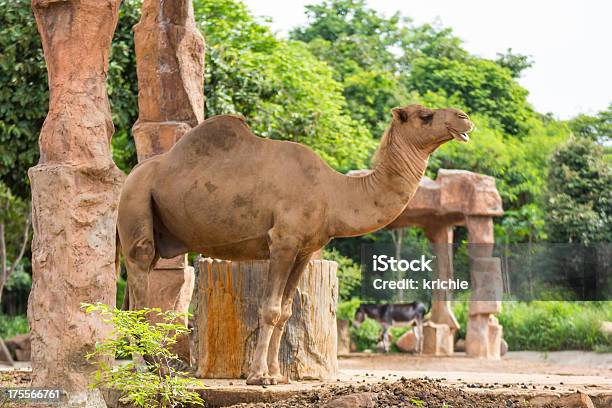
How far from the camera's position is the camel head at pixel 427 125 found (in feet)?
23.1

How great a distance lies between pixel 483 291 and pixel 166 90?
32.2 feet

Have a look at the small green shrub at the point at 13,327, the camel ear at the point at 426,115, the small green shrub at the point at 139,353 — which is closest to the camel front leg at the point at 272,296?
the small green shrub at the point at 139,353

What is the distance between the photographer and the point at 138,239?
24.0 feet

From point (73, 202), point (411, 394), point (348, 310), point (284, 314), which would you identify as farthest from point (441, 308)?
point (73, 202)

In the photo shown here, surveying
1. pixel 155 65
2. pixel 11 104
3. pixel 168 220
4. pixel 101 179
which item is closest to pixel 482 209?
pixel 11 104

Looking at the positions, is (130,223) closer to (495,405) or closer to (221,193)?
(221,193)

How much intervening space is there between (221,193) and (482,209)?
10.8 meters

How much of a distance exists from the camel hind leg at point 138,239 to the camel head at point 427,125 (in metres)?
2.03

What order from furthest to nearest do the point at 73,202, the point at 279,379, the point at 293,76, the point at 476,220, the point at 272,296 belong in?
the point at 293,76 → the point at 476,220 → the point at 279,379 → the point at 272,296 → the point at 73,202

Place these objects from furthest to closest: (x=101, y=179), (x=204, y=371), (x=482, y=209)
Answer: (x=482, y=209) < (x=204, y=371) < (x=101, y=179)

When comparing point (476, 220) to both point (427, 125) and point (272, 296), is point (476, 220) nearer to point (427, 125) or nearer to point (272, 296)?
point (427, 125)

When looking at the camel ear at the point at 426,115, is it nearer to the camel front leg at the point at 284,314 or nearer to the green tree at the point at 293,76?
the camel front leg at the point at 284,314

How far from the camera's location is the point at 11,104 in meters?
14.3

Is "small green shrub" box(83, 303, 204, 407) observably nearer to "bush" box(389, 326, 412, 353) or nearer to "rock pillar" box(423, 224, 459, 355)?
"rock pillar" box(423, 224, 459, 355)
